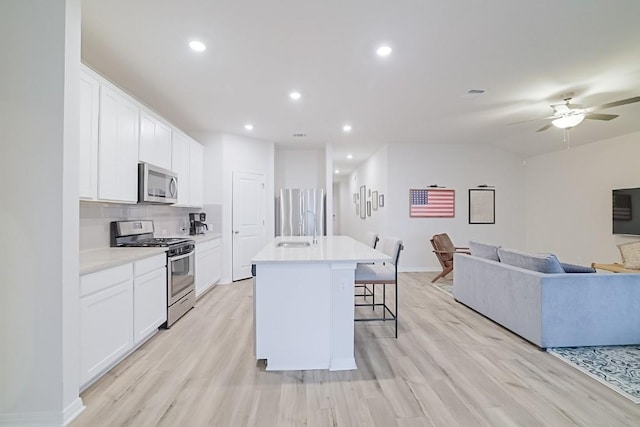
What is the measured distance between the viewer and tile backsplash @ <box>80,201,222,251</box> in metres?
2.85

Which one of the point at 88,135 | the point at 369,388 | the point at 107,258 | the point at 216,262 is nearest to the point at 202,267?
the point at 216,262

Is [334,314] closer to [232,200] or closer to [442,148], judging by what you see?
[232,200]

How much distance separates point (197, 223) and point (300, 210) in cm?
211

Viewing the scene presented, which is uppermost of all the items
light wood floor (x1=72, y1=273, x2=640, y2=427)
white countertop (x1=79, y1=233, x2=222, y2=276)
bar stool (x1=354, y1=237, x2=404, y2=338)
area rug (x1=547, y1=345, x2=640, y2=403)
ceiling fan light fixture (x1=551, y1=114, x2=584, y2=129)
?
ceiling fan light fixture (x1=551, y1=114, x2=584, y2=129)

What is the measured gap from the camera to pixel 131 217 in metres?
3.61

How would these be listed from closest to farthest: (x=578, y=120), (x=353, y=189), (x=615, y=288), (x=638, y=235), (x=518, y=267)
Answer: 1. (x=615, y=288)
2. (x=518, y=267)
3. (x=578, y=120)
4. (x=638, y=235)
5. (x=353, y=189)

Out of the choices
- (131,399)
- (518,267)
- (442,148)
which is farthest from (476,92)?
(131,399)

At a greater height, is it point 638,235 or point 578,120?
point 578,120

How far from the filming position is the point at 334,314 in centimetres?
233

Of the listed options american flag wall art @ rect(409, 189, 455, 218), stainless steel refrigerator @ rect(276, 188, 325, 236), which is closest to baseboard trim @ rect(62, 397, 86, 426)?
stainless steel refrigerator @ rect(276, 188, 325, 236)

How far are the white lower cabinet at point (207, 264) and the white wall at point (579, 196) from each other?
21.0 ft

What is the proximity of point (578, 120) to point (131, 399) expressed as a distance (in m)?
5.22

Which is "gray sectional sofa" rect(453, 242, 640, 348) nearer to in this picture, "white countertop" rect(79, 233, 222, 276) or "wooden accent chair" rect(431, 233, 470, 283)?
"wooden accent chair" rect(431, 233, 470, 283)

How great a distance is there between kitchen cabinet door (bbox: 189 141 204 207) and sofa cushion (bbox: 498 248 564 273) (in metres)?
4.30
